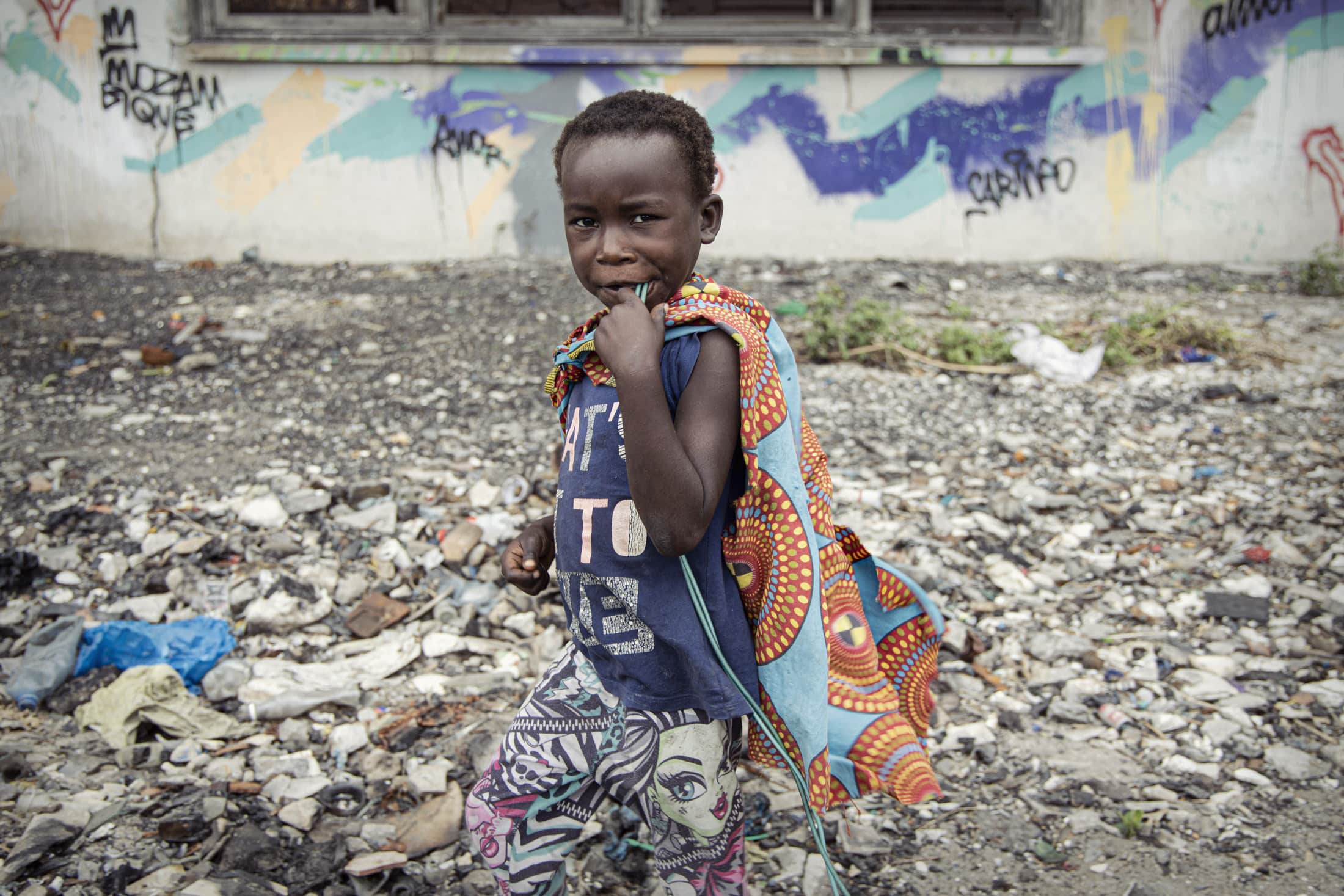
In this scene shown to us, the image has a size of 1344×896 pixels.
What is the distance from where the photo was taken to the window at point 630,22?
246 inches

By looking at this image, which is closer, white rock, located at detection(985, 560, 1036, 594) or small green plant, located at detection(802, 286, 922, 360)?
white rock, located at detection(985, 560, 1036, 594)

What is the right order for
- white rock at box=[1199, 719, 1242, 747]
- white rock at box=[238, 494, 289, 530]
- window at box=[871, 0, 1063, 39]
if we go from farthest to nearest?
1. window at box=[871, 0, 1063, 39]
2. white rock at box=[238, 494, 289, 530]
3. white rock at box=[1199, 719, 1242, 747]

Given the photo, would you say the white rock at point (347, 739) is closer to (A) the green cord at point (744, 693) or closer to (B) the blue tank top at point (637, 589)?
(B) the blue tank top at point (637, 589)

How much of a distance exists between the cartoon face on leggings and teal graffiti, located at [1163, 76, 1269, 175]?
21.1 feet

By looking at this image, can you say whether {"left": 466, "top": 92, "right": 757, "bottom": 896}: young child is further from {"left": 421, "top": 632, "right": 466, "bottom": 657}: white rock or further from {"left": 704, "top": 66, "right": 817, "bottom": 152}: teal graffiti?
{"left": 704, "top": 66, "right": 817, "bottom": 152}: teal graffiti

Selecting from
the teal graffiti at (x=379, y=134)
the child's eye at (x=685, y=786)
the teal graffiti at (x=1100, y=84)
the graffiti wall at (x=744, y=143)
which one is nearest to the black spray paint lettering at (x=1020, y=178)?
the graffiti wall at (x=744, y=143)

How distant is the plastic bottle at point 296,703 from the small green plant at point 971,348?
3278 mm

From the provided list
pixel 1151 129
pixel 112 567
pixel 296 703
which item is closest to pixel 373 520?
pixel 112 567

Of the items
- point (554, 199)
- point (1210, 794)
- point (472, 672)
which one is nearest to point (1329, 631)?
point (1210, 794)

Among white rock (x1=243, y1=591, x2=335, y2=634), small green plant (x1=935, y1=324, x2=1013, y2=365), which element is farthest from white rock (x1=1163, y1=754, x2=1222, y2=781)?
small green plant (x1=935, y1=324, x2=1013, y2=365)

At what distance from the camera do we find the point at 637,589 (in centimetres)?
132

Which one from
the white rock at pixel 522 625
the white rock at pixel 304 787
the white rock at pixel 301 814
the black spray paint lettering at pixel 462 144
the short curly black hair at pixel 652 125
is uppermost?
the black spray paint lettering at pixel 462 144

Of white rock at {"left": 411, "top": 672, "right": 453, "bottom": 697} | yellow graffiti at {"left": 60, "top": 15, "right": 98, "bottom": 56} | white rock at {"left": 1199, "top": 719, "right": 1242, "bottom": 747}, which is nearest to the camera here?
white rock at {"left": 1199, "top": 719, "right": 1242, "bottom": 747}

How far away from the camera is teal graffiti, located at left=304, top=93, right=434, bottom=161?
20.6ft
